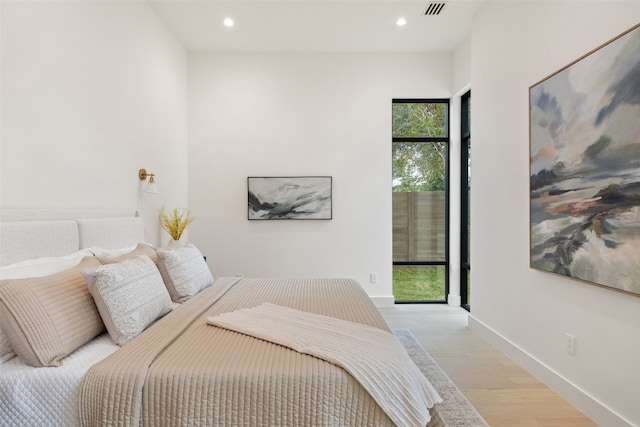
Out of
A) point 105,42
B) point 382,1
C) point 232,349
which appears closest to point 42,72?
point 105,42

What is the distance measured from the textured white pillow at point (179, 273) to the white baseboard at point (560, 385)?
→ 2530mm

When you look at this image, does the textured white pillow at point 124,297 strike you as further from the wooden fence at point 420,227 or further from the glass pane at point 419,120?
the glass pane at point 419,120

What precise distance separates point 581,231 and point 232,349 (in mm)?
2076

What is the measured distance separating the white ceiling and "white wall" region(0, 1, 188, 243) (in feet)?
1.32

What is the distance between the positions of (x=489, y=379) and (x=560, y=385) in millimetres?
428

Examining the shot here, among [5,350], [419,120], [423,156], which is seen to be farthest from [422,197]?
[5,350]

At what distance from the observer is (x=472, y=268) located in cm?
353

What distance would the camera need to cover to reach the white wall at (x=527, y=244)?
1.85 metres

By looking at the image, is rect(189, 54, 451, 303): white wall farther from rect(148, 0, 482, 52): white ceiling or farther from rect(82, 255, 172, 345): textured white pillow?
rect(82, 255, 172, 345): textured white pillow

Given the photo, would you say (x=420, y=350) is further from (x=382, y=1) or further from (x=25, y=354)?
(x=382, y=1)

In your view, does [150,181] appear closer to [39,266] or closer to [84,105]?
[84,105]

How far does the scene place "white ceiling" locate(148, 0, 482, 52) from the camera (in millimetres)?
3316

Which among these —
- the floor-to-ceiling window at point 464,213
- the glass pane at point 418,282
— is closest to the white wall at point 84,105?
the glass pane at point 418,282

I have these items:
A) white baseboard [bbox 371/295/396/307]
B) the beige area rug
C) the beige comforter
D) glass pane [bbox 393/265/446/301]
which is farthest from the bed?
glass pane [bbox 393/265/446/301]
